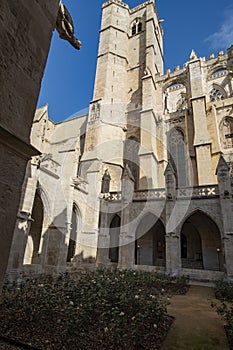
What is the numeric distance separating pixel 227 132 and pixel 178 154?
13.9 feet

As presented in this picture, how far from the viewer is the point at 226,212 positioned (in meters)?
10.4

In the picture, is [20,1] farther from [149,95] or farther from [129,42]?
[129,42]

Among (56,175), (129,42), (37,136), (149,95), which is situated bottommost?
(56,175)

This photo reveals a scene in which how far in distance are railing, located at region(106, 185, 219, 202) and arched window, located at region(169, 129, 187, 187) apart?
4.30 m

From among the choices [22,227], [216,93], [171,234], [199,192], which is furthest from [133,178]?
[216,93]

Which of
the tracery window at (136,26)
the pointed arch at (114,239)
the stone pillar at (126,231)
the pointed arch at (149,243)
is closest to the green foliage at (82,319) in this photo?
the stone pillar at (126,231)

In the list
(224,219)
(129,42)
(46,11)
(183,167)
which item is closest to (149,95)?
(183,167)

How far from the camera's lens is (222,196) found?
423 inches

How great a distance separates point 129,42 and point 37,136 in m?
20.9

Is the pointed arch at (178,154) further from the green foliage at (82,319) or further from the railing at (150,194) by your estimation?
the green foliage at (82,319)

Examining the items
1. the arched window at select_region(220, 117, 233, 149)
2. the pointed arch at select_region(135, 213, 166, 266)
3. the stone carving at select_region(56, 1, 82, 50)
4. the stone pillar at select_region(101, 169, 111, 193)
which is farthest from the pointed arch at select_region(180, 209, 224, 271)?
the stone carving at select_region(56, 1, 82, 50)

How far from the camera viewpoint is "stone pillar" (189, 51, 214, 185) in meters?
14.5

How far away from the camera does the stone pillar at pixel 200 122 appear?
47.4ft

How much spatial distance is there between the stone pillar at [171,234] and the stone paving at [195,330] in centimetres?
489
